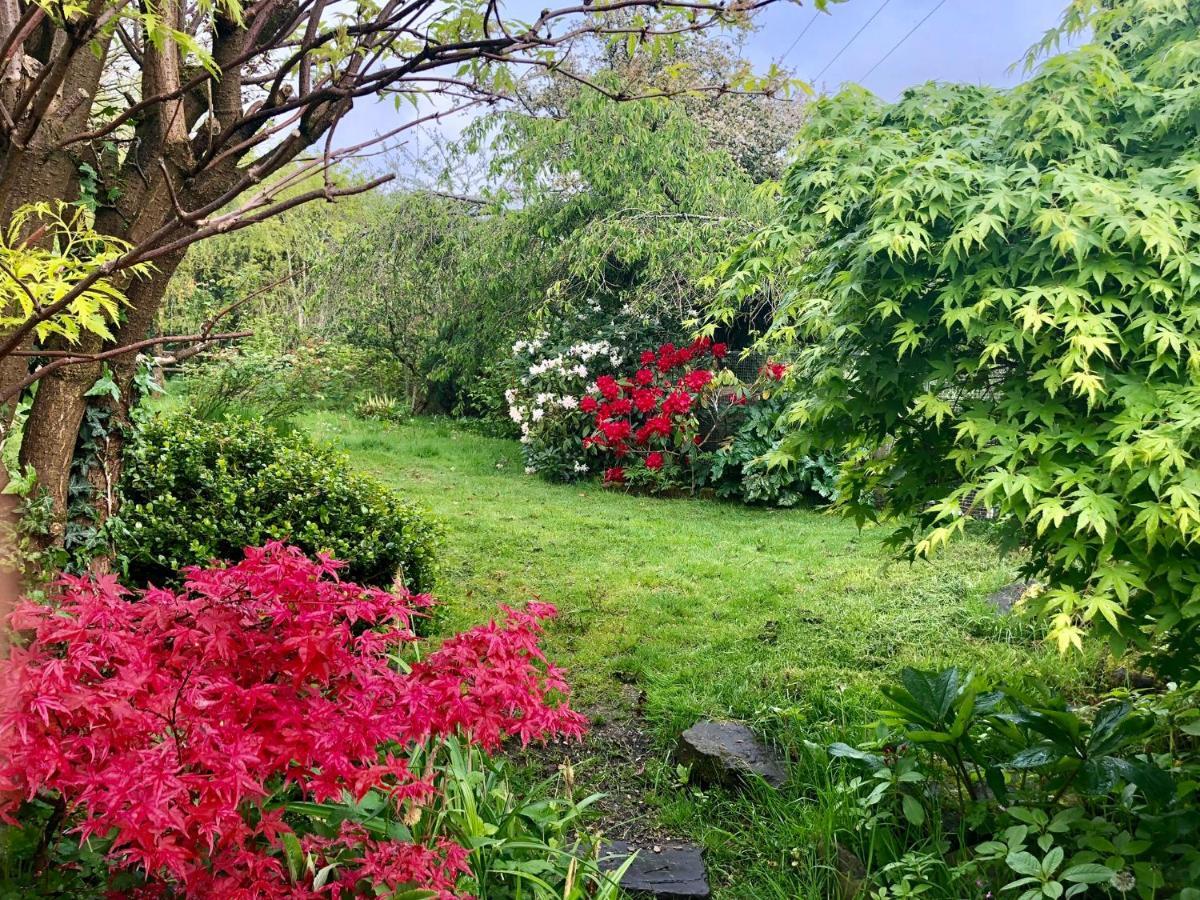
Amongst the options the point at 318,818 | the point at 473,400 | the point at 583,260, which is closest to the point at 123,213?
the point at 318,818

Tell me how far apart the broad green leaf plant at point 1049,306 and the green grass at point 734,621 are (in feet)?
2.79

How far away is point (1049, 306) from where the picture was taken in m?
2.04

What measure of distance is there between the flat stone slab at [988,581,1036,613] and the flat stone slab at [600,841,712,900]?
2596 mm

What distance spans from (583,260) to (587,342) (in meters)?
1.01

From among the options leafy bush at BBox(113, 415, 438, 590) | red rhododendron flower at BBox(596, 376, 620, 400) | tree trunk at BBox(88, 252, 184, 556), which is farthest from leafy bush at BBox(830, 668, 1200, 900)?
red rhododendron flower at BBox(596, 376, 620, 400)

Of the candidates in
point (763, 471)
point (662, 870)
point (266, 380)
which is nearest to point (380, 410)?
point (266, 380)

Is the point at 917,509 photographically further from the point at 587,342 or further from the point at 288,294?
the point at 288,294

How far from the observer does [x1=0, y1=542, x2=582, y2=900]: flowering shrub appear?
4.33ft

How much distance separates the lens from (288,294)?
43.1 ft

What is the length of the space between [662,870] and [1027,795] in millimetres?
1012

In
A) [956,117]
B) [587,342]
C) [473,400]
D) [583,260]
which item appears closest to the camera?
[956,117]

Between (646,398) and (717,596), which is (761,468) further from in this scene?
(717,596)

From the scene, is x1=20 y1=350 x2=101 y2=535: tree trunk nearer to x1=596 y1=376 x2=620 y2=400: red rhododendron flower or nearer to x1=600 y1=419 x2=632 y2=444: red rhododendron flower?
x1=600 y1=419 x2=632 y2=444: red rhododendron flower

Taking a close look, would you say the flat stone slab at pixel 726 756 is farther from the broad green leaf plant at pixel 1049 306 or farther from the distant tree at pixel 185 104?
the distant tree at pixel 185 104
